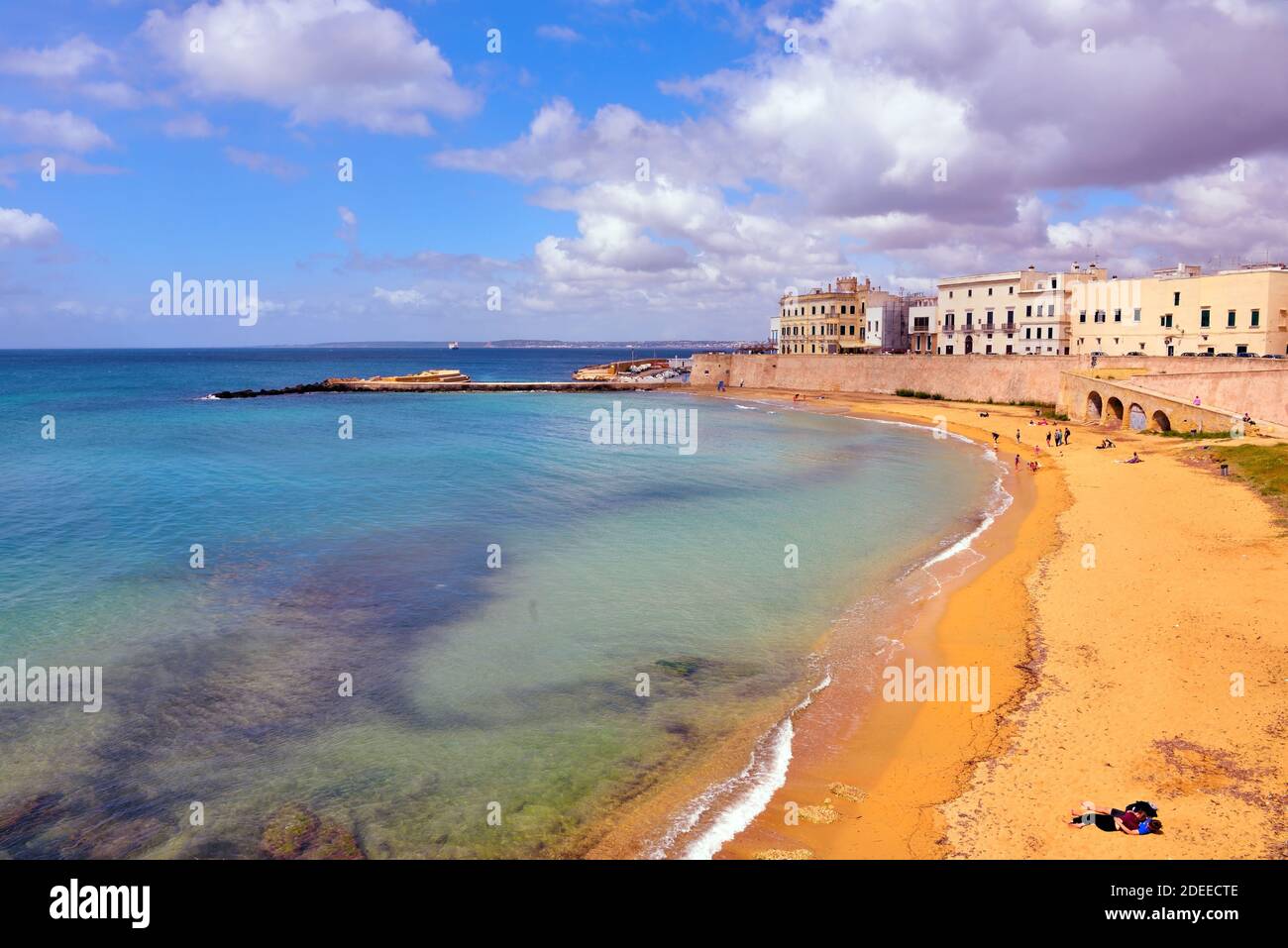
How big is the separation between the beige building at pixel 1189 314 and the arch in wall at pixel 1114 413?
791 cm

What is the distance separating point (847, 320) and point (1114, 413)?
45.8m

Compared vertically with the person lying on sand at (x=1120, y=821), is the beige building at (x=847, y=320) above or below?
above

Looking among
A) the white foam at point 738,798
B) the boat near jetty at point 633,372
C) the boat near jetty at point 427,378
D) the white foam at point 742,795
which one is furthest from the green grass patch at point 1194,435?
the boat near jetty at point 427,378

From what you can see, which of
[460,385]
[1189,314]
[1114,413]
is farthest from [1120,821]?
[460,385]

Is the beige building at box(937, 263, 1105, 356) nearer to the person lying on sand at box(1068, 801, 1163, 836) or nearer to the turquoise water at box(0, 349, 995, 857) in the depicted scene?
the turquoise water at box(0, 349, 995, 857)

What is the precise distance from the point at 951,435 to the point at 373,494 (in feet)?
137

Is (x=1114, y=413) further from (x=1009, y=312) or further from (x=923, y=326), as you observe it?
(x=923, y=326)

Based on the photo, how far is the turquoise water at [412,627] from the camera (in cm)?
1199

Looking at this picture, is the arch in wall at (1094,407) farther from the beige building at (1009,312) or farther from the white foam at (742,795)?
the white foam at (742,795)

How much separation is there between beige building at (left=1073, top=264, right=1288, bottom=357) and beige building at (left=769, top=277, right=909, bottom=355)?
27.1 m

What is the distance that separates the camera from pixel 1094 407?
55719 mm

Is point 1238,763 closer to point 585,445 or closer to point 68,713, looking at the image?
point 68,713
